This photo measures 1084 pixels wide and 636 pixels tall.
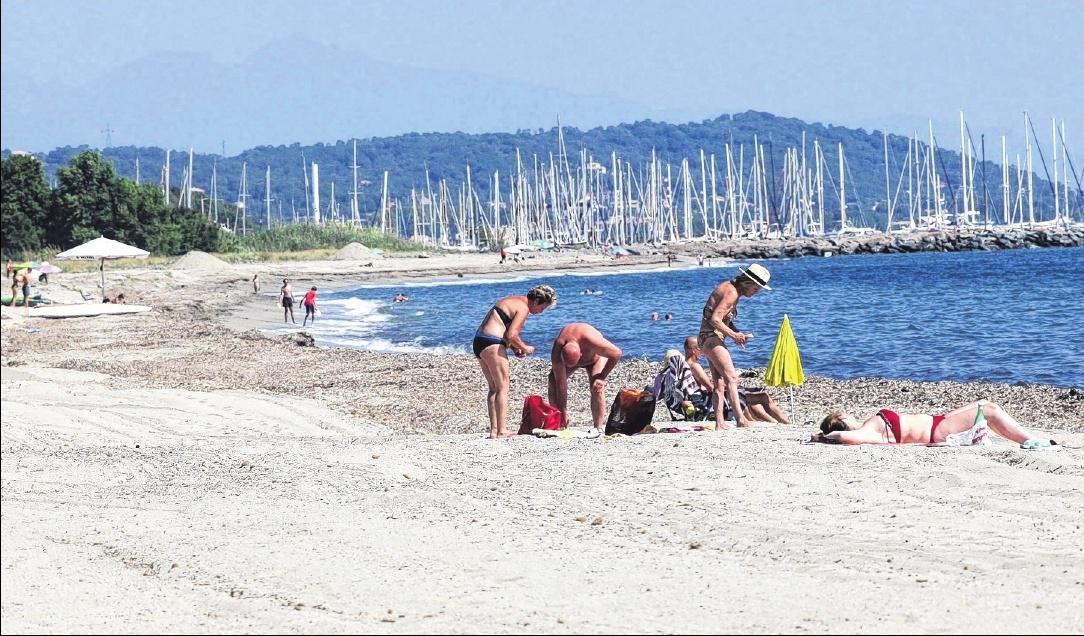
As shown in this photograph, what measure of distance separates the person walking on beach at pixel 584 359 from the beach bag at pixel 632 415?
30cm

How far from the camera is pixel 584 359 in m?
12.2

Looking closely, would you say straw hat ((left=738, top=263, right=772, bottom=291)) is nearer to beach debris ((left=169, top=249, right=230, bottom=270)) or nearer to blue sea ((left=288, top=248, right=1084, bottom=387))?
blue sea ((left=288, top=248, right=1084, bottom=387))

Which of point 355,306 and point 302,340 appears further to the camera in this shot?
point 355,306

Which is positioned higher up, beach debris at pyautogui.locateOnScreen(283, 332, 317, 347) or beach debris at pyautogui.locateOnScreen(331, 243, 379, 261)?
beach debris at pyautogui.locateOnScreen(331, 243, 379, 261)

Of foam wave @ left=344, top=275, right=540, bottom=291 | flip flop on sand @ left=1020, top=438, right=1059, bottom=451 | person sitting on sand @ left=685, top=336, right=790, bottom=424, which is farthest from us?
foam wave @ left=344, top=275, right=540, bottom=291

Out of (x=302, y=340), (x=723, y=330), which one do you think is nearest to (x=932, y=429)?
(x=723, y=330)

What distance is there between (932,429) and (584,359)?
3176 mm

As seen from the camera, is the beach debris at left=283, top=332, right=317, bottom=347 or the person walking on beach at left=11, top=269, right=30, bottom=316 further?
the person walking on beach at left=11, top=269, right=30, bottom=316

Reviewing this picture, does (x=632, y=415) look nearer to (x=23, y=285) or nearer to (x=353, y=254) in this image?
(x=23, y=285)

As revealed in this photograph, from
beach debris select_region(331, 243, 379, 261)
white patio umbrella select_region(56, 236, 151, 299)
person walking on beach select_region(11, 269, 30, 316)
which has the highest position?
beach debris select_region(331, 243, 379, 261)

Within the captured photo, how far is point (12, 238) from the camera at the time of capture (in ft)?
212

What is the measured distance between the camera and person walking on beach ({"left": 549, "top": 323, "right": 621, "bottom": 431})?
1206 cm

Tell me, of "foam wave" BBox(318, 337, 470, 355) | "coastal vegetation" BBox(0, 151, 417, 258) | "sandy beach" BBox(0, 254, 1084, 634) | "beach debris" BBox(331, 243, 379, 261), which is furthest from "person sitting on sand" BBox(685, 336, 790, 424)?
"beach debris" BBox(331, 243, 379, 261)

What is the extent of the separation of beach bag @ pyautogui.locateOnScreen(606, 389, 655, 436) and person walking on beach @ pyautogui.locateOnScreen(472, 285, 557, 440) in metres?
0.96
